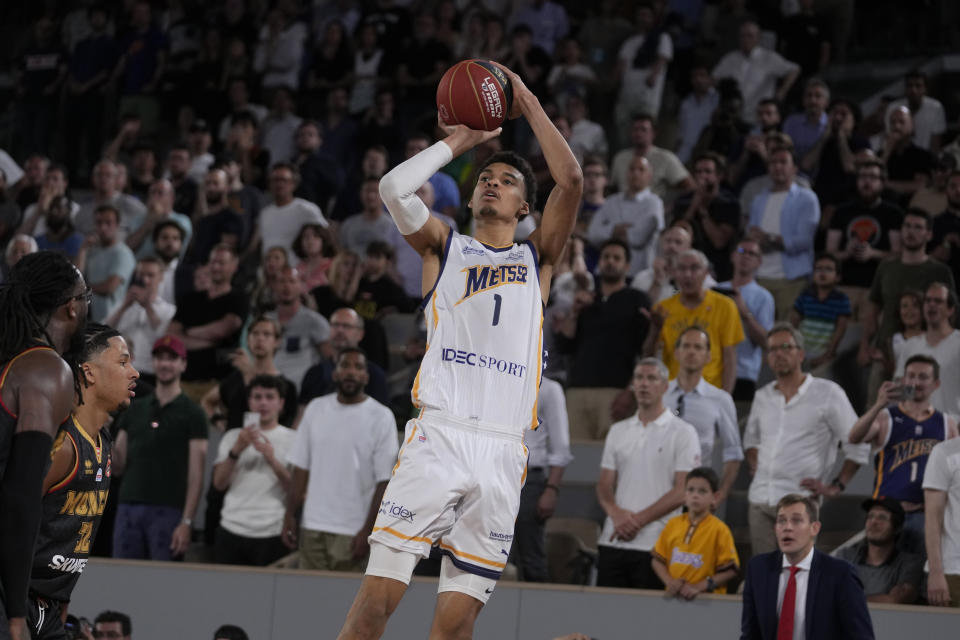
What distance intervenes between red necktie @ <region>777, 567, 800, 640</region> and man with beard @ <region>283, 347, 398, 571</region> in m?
2.95

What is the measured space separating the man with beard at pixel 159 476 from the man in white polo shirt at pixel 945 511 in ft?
15.8

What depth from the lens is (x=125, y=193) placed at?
14.1 m

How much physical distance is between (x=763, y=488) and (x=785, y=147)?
3963 mm

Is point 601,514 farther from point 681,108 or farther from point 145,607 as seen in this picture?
point 681,108

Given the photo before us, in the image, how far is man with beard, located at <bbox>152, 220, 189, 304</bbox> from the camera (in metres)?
11.9

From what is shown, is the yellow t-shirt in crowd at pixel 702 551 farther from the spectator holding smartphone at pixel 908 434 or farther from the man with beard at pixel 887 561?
the spectator holding smartphone at pixel 908 434

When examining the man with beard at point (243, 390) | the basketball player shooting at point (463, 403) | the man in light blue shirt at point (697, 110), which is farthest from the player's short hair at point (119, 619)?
the man in light blue shirt at point (697, 110)

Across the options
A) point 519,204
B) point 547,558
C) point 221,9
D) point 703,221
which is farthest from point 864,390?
point 221,9

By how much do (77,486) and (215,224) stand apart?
805 centimetres

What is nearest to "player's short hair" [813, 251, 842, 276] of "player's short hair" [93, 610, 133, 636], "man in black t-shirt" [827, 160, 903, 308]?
"man in black t-shirt" [827, 160, 903, 308]

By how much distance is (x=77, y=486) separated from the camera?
4848 mm

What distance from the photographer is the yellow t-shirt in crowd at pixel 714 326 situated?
32.7 feet

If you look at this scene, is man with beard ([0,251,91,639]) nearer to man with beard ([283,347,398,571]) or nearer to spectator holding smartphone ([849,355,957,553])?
man with beard ([283,347,398,571])

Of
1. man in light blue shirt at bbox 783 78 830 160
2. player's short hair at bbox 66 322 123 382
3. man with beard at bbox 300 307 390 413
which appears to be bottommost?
player's short hair at bbox 66 322 123 382
